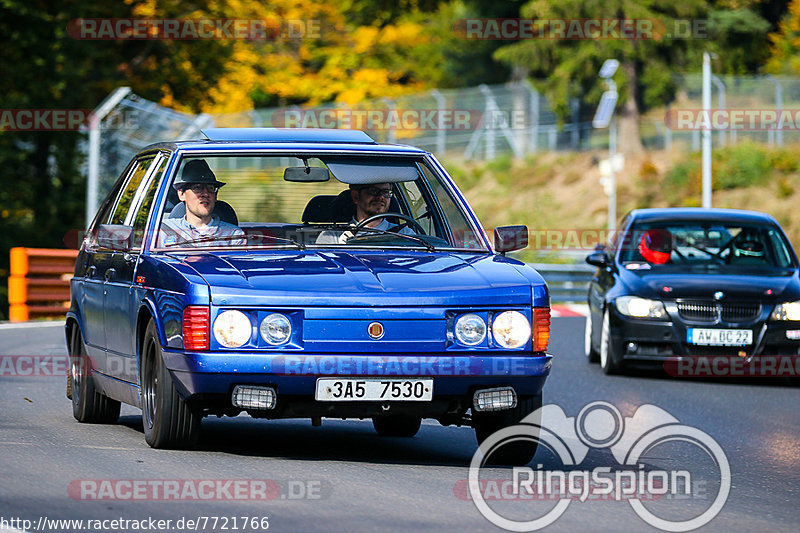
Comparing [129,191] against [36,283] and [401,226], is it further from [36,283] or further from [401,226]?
[36,283]

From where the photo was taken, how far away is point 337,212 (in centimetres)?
1002

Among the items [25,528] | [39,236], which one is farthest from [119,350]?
[39,236]

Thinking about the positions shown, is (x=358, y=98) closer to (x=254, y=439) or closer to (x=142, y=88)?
(x=142, y=88)

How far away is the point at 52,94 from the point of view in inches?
1391

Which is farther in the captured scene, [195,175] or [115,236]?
[195,175]

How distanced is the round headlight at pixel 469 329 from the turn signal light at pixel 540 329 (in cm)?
32

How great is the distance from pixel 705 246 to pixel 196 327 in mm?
9826

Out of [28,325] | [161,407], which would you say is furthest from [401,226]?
[28,325]

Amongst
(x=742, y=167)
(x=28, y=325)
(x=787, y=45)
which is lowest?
(x=28, y=325)

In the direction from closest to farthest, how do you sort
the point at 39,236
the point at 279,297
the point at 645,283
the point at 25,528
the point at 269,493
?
the point at 25,528 → the point at 269,493 → the point at 279,297 → the point at 645,283 → the point at 39,236

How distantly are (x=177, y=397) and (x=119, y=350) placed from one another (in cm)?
119

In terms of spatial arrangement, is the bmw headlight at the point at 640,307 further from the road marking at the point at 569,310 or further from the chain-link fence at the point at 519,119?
the chain-link fence at the point at 519,119

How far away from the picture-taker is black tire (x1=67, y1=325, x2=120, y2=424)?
1056 cm

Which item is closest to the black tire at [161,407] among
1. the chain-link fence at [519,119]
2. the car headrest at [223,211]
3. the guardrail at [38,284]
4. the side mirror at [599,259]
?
the car headrest at [223,211]
